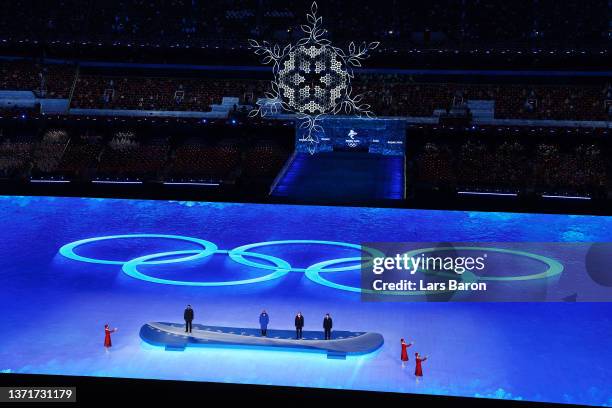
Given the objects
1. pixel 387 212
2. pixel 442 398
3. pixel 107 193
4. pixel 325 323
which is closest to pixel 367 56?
pixel 387 212

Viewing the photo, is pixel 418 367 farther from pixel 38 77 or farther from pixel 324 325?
pixel 38 77

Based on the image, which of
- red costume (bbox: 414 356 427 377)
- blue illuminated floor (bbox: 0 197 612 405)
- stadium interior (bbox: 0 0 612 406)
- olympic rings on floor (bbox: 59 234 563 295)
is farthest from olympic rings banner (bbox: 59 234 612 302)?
stadium interior (bbox: 0 0 612 406)

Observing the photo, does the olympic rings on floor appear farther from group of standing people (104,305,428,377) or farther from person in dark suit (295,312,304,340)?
person in dark suit (295,312,304,340)

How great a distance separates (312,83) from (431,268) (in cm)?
1527

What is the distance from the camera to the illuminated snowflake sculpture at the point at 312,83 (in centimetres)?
3375

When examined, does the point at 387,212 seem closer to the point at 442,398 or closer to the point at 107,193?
the point at 107,193

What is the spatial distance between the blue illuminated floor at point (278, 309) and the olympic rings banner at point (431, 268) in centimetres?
27

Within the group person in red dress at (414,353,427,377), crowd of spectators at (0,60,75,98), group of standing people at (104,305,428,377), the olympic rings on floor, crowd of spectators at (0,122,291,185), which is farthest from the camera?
crowd of spectators at (0,60,75,98)

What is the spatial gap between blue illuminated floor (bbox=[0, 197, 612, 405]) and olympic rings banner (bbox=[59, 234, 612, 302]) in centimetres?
27

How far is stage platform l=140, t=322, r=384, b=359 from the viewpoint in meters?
16.3

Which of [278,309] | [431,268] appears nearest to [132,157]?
[431,268]

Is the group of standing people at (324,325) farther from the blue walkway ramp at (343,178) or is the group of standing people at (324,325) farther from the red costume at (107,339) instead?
the blue walkway ramp at (343,178)

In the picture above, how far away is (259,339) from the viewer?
16609 millimetres

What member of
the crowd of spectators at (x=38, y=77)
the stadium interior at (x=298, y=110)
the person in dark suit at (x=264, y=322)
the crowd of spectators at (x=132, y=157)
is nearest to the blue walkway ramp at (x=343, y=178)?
the stadium interior at (x=298, y=110)
